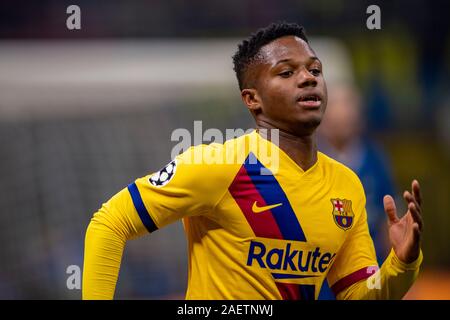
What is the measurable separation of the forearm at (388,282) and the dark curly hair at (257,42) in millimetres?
969

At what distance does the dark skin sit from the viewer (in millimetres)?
3420

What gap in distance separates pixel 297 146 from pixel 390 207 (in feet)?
1.49

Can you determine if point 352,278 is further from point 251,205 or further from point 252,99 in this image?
point 252,99

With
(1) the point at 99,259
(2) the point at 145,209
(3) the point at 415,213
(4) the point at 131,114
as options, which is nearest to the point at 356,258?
(3) the point at 415,213

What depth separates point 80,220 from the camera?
792cm

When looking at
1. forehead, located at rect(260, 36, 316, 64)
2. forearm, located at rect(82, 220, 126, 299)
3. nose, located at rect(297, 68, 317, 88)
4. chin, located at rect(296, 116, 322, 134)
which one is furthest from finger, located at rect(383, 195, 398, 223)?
forearm, located at rect(82, 220, 126, 299)

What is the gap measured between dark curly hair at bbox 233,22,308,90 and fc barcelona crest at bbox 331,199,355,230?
2.09 ft

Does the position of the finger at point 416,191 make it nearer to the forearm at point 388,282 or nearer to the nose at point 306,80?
the forearm at point 388,282

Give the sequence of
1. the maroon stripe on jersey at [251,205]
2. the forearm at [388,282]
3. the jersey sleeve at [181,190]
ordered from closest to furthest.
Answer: the jersey sleeve at [181,190] < the maroon stripe on jersey at [251,205] < the forearm at [388,282]

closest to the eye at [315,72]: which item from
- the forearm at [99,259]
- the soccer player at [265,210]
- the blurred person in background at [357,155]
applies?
the soccer player at [265,210]

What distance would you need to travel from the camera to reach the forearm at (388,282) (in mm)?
3455

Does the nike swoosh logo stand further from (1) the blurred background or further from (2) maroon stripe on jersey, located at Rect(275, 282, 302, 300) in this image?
(1) the blurred background

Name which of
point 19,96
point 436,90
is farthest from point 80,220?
point 436,90

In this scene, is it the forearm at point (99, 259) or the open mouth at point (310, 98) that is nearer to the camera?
the forearm at point (99, 259)
